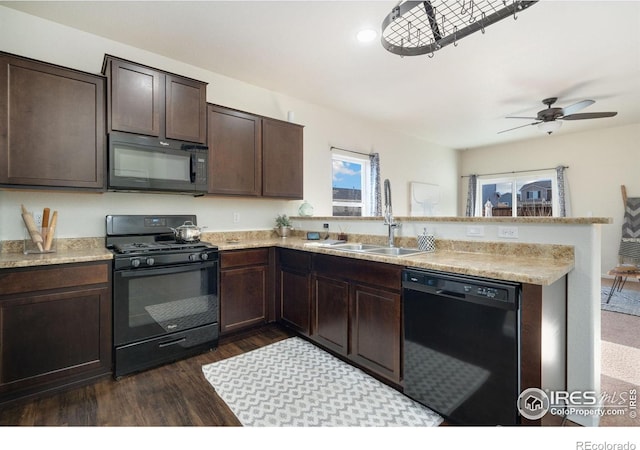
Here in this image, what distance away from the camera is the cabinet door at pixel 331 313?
2320mm

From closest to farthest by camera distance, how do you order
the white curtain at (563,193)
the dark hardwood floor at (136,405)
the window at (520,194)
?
the dark hardwood floor at (136,405)
the white curtain at (563,193)
the window at (520,194)

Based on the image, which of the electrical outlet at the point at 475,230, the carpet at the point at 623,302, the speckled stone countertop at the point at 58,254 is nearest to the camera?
the speckled stone countertop at the point at 58,254

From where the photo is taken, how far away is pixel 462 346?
1.57m

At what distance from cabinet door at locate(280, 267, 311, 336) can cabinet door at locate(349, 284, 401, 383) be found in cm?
57

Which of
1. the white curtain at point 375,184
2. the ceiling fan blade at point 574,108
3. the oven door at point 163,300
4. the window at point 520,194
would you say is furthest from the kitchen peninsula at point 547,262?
the window at point 520,194

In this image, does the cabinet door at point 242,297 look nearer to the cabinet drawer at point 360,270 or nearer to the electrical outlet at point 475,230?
the cabinet drawer at point 360,270

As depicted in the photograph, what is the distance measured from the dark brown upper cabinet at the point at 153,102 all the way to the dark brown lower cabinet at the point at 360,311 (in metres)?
1.65

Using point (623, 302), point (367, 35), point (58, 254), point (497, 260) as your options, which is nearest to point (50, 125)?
point (58, 254)

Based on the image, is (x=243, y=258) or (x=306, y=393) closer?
(x=306, y=393)

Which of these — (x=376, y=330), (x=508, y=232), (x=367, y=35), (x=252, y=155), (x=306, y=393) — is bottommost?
(x=306, y=393)

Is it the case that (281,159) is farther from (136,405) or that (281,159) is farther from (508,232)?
(136,405)

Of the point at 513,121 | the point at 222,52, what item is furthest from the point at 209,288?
the point at 513,121

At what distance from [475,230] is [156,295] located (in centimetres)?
242

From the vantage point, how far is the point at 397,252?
8.09 feet
